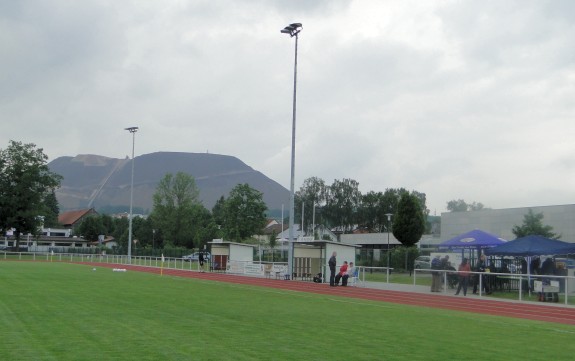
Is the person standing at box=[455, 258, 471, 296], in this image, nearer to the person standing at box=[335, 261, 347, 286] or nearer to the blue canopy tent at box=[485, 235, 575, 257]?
the blue canopy tent at box=[485, 235, 575, 257]

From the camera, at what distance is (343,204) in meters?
115

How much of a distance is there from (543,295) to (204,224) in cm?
8978

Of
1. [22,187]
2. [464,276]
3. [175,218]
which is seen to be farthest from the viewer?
[175,218]

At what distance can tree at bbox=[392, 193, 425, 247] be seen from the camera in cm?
6147

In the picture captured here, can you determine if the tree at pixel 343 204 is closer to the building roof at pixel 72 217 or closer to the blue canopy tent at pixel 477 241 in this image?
the blue canopy tent at pixel 477 241

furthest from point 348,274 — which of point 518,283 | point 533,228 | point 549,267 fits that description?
point 533,228

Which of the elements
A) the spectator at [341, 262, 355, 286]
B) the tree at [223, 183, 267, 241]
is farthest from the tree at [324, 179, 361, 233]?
the spectator at [341, 262, 355, 286]

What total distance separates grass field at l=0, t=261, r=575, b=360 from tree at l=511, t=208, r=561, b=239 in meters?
27.7

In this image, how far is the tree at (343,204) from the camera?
376 feet

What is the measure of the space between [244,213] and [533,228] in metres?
42.5

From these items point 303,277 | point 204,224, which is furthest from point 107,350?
point 204,224

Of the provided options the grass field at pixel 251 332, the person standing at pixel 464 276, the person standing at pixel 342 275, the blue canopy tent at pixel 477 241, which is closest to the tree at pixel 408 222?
the blue canopy tent at pixel 477 241

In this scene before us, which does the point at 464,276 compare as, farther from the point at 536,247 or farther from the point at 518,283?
the point at 536,247

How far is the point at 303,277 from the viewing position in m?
39.5
